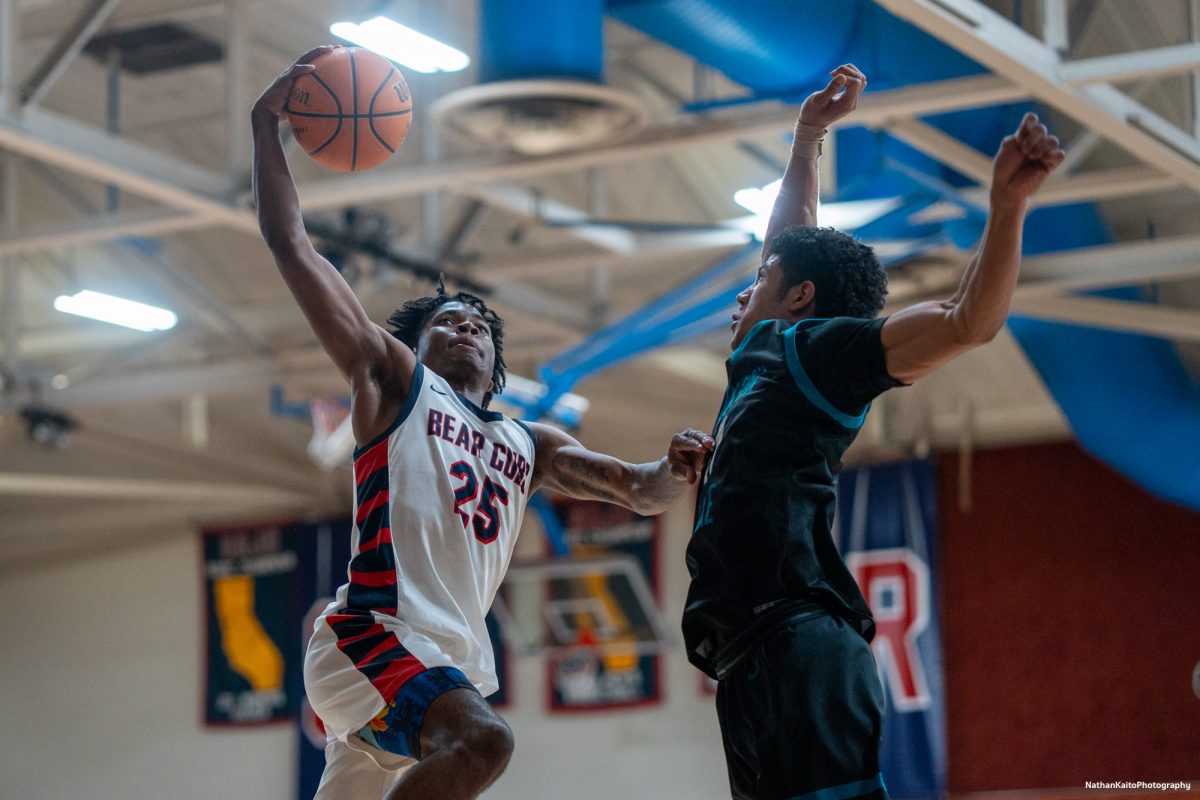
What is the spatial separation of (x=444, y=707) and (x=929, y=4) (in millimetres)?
4486

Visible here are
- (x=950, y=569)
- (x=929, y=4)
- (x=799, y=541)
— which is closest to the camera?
(x=799, y=541)

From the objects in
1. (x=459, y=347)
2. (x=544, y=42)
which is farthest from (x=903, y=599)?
(x=459, y=347)

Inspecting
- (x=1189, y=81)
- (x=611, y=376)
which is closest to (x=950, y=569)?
Answer: (x=611, y=376)

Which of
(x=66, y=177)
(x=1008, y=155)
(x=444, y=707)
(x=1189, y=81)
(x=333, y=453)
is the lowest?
(x=444, y=707)

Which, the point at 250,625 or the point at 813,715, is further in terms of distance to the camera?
the point at 250,625

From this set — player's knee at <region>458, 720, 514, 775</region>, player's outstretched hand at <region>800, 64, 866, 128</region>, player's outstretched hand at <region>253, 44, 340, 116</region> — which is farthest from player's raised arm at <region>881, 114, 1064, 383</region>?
player's outstretched hand at <region>253, 44, 340, 116</region>

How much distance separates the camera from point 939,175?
35.3ft

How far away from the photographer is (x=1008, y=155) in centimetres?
344

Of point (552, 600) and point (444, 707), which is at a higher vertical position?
point (552, 600)

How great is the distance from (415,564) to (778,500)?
1156 millimetres

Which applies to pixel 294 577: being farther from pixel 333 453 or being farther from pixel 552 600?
pixel 333 453

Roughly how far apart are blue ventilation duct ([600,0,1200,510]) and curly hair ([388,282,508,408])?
11.9ft

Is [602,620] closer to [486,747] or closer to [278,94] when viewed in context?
[278,94]

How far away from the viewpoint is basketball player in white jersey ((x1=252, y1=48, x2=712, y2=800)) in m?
4.50
